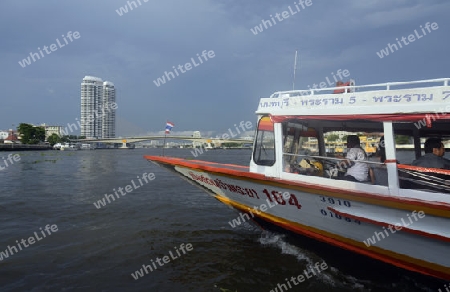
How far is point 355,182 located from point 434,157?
1.12m

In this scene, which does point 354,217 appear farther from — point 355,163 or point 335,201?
point 355,163

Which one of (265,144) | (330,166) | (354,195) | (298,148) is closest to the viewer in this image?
(354,195)

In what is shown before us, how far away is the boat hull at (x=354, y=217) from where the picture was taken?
3930 mm

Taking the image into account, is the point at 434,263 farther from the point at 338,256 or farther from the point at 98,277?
the point at 98,277

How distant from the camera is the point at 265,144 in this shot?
571cm

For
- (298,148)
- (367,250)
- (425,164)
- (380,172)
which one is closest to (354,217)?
(367,250)

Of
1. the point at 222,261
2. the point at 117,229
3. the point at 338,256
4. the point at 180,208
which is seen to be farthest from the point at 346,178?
the point at 180,208

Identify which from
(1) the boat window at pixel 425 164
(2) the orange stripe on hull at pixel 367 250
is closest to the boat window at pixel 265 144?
(2) the orange stripe on hull at pixel 367 250

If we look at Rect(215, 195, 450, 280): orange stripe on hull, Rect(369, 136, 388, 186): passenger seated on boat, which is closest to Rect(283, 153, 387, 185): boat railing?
Rect(369, 136, 388, 186): passenger seated on boat

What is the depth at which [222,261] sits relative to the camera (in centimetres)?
552

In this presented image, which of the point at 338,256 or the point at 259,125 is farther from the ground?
the point at 259,125

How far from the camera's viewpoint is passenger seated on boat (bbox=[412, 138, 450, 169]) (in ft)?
14.4

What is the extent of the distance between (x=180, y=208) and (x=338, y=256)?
5398 mm

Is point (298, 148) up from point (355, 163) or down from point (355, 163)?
up
